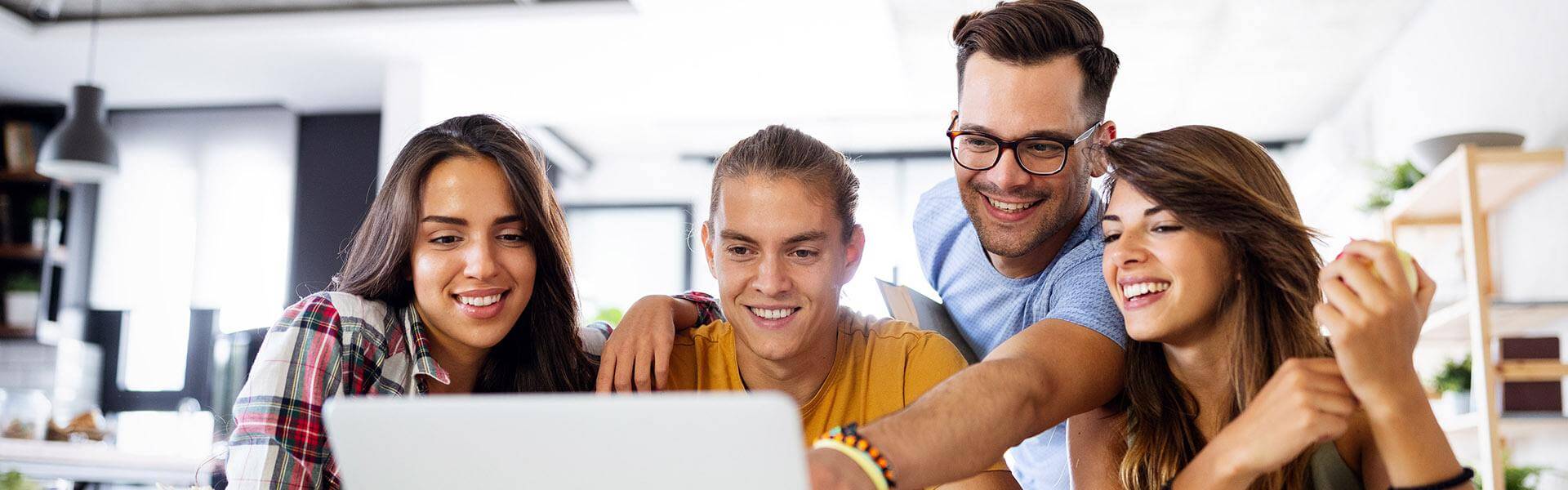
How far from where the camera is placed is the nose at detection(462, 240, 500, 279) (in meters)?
1.86

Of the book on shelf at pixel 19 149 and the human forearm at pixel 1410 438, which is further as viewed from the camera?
the book on shelf at pixel 19 149

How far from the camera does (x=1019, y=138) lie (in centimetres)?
193

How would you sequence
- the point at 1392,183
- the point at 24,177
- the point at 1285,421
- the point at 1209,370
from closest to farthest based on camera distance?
the point at 1285,421 < the point at 1209,370 < the point at 1392,183 < the point at 24,177

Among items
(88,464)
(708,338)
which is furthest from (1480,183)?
(88,464)

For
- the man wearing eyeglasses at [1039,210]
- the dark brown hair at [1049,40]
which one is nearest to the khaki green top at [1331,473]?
the man wearing eyeglasses at [1039,210]

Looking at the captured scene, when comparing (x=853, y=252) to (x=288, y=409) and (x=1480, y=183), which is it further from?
(x=1480, y=183)

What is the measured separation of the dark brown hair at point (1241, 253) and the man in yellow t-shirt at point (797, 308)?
37cm

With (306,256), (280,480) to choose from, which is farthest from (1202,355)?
(306,256)

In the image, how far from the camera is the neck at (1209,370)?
1682mm

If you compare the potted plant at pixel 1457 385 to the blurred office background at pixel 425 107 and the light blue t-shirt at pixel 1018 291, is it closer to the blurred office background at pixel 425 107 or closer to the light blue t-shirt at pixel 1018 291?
the blurred office background at pixel 425 107

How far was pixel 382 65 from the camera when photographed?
6254 mm

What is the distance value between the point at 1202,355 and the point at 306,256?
6067mm

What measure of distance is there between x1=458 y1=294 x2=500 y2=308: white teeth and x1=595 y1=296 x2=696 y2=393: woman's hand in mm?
197

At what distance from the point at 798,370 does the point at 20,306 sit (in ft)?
20.4
